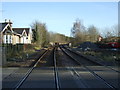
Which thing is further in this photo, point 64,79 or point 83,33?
A: point 83,33

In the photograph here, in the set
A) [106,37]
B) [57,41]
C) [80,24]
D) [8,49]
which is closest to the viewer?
[8,49]

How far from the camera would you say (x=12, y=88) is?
10297 mm

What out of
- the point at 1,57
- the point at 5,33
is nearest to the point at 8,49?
the point at 1,57

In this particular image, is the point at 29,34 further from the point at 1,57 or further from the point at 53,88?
the point at 53,88

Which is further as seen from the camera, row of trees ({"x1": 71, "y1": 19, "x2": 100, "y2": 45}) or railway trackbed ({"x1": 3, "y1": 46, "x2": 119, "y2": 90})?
row of trees ({"x1": 71, "y1": 19, "x2": 100, "y2": 45})

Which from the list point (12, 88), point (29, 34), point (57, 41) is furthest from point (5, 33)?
point (57, 41)

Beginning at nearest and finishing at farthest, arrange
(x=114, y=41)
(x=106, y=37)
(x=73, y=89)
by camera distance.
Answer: (x=73, y=89) → (x=114, y=41) → (x=106, y=37)

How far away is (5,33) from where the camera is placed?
164 ft

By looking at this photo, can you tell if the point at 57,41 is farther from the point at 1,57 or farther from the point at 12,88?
the point at 12,88

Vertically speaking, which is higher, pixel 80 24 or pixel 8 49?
pixel 80 24

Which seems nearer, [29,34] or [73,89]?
[73,89]

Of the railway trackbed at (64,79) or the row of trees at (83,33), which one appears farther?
the row of trees at (83,33)

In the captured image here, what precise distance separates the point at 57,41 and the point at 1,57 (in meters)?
156

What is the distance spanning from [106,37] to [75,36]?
24987 millimetres
